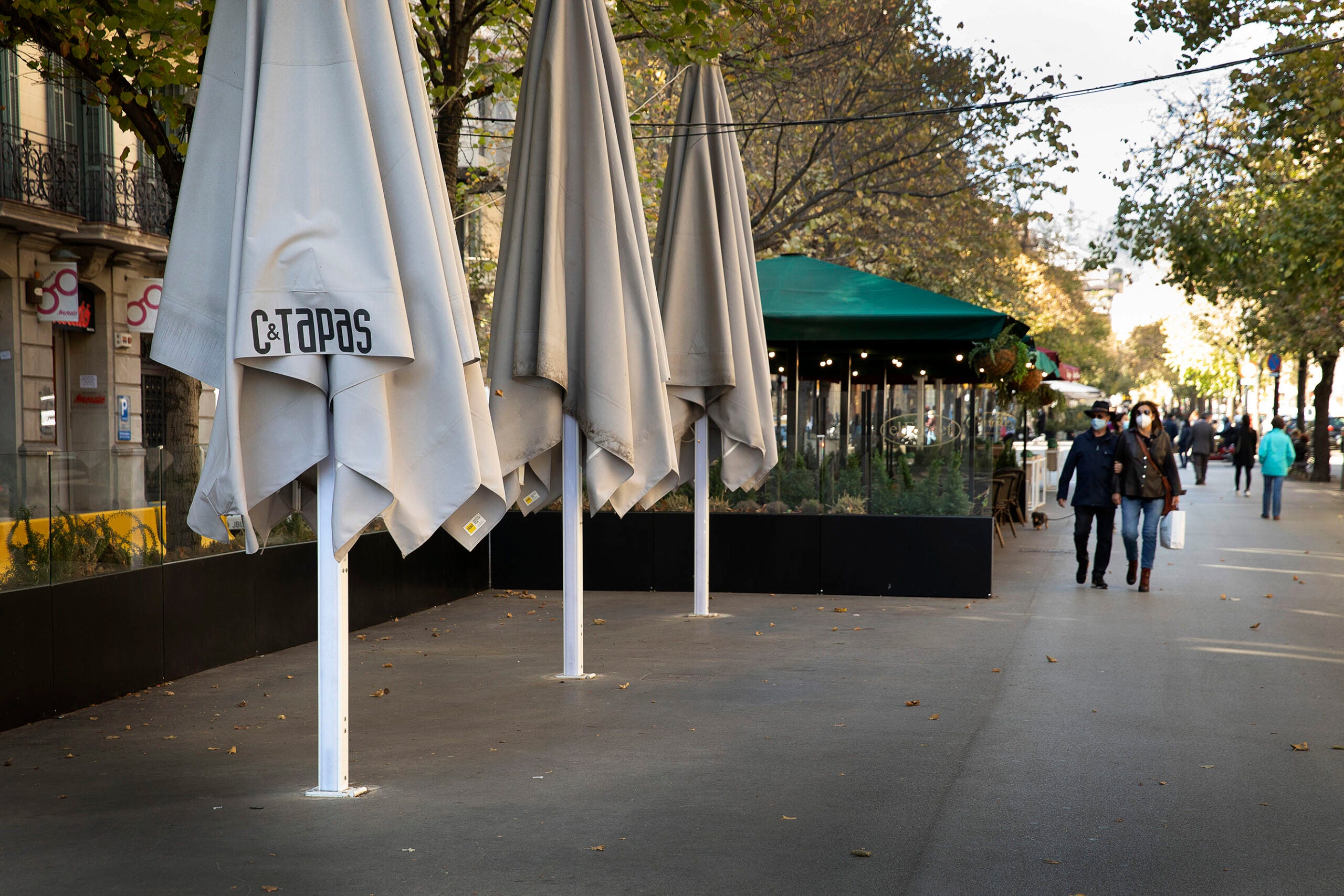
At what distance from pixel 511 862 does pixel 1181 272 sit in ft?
74.7

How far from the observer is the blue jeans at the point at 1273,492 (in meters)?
21.5

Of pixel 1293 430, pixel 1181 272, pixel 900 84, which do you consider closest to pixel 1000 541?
pixel 900 84

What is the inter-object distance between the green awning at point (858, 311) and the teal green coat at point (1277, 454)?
1164 centimetres

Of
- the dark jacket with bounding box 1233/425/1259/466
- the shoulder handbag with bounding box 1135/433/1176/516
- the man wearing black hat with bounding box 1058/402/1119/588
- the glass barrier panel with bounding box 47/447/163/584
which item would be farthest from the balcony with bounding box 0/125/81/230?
the dark jacket with bounding box 1233/425/1259/466

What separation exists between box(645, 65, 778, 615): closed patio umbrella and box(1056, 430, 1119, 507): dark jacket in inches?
166

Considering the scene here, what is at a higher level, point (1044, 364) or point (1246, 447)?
point (1044, 364)

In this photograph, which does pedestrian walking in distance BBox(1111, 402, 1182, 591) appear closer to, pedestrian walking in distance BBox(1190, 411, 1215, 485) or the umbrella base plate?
the umbrella base plate

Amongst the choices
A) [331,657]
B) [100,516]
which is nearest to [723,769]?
[331,657]

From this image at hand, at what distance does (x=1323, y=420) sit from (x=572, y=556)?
3099cm

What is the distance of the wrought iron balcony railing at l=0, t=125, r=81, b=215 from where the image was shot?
1761cm

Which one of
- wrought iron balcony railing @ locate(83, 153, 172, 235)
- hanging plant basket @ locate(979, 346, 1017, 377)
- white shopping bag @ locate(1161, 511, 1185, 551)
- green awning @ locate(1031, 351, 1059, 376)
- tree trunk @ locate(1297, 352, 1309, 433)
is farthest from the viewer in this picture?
tree trunk @ locate(1297, 352, 1309, 433)

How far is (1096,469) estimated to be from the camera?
42.6 feet

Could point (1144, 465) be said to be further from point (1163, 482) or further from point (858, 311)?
point (858, 311)

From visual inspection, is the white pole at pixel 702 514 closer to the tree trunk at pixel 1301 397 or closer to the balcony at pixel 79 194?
the balcony at pixel 79 194
